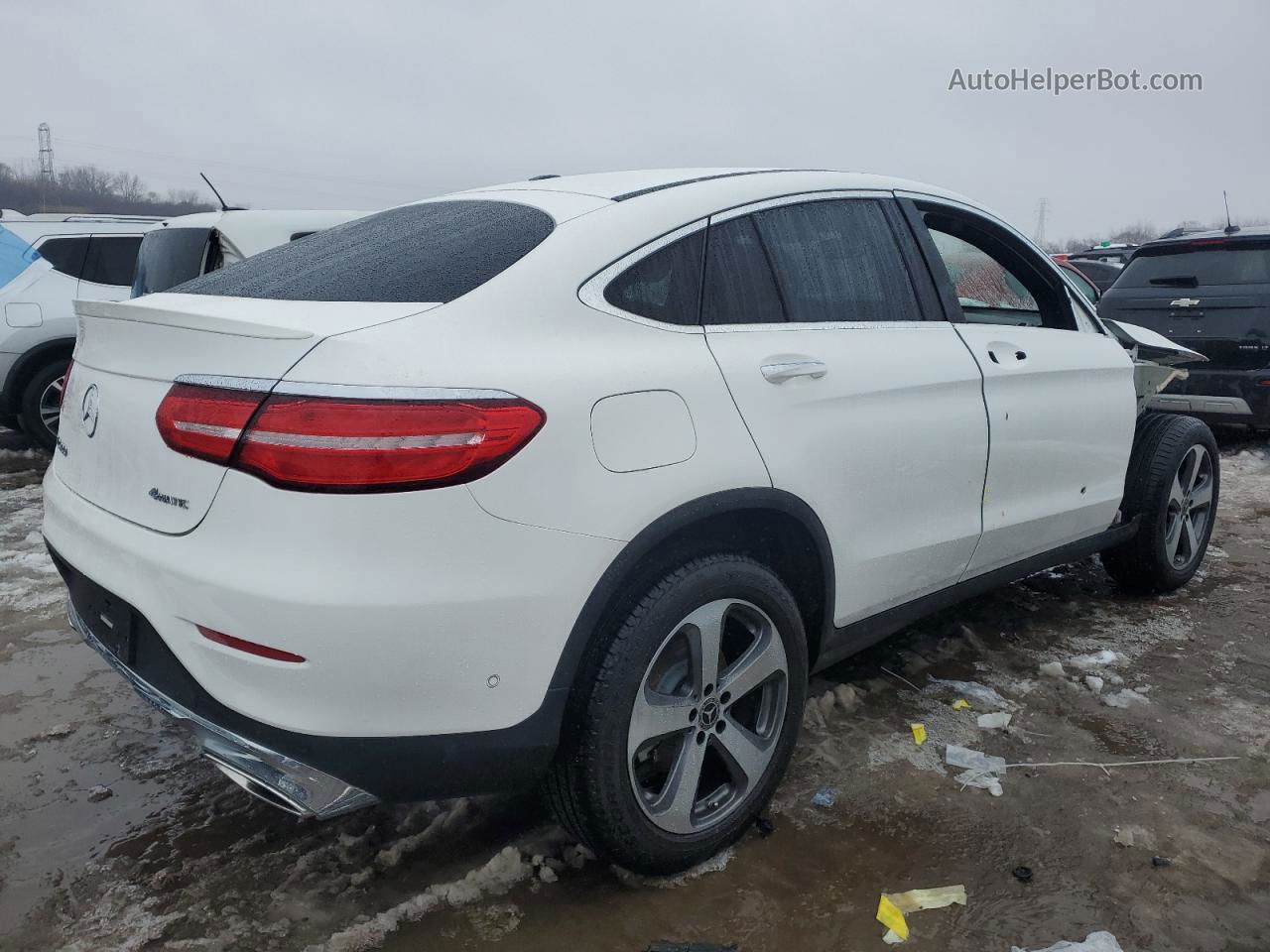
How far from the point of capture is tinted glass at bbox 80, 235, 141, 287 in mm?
7684

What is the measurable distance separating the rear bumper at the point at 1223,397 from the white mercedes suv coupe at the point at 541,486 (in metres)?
4.87

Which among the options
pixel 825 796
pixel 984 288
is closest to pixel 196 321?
pixel 825 796

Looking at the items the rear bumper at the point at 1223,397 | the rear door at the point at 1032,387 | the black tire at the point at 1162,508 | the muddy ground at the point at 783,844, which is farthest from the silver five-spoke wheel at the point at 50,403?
the rear bumper at the point at 1223,397

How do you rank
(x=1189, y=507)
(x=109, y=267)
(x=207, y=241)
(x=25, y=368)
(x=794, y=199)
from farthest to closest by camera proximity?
(x=109, y=267) < (x=25, y=368) < (x=207, y=241) < (x=1189, y=507) < (x=794, y=199)

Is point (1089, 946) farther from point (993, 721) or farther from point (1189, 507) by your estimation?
point (1189, 507)

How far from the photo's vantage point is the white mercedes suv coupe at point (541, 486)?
181 cm

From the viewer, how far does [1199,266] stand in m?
7.27

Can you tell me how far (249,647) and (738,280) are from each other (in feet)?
4.73

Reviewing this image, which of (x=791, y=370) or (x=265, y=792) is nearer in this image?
(x=265, y=792)

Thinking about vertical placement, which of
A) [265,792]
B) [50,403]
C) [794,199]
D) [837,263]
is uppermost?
[794,199]

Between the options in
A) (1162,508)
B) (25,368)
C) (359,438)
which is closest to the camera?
(359,438)

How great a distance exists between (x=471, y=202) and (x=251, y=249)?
4143 mm

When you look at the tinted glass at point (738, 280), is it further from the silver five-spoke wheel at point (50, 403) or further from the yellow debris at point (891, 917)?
the silver five-spoke wheel at point (50, 403)

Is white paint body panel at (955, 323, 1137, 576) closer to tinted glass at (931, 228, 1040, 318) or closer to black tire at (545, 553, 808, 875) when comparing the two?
tinted glass at (931, 228, 1040, 318)
